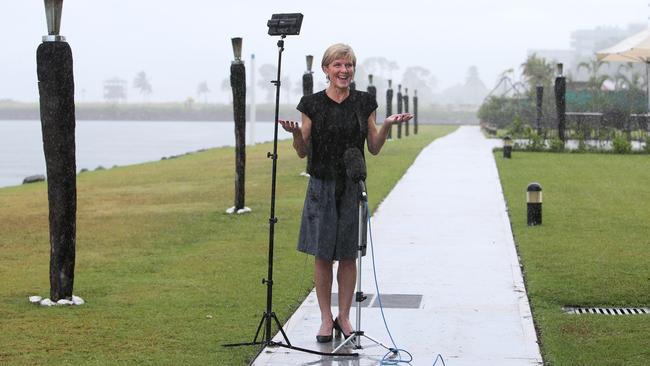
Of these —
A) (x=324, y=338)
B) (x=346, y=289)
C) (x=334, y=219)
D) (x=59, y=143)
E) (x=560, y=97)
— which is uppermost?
(x=59, y=143)

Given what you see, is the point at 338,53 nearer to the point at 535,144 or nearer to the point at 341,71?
the point at 341,71

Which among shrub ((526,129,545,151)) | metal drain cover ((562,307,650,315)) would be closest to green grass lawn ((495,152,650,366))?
metal drain cover ((562,307,650,315))

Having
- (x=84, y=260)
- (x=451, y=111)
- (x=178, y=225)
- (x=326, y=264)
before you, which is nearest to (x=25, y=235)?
(x=178, y=225)

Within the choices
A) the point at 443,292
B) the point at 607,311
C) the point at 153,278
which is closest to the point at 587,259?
the point at 443,292

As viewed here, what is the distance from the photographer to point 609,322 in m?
8.81

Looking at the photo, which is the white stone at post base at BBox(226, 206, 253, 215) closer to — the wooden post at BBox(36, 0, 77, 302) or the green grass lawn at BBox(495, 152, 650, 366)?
the green grass lawn at BBox(495, 152, 650, 366)

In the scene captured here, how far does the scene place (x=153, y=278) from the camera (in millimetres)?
11078

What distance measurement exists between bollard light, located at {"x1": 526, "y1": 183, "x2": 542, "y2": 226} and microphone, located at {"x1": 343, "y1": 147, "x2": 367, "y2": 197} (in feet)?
24.2

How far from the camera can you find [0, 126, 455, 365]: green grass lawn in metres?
8.04

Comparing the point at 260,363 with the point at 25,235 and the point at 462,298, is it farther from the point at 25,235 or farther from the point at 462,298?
the point at 25,235

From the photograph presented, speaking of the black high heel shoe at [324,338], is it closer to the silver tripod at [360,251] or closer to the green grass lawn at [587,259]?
the silver tripod at [360,251]

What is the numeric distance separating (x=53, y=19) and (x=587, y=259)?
570 centimetres

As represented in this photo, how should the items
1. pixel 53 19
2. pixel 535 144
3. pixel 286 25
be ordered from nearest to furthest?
pixel 286 25 < pixel 53 19 < pixel 535 144

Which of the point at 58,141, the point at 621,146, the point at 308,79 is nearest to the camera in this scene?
the point at 58,141
